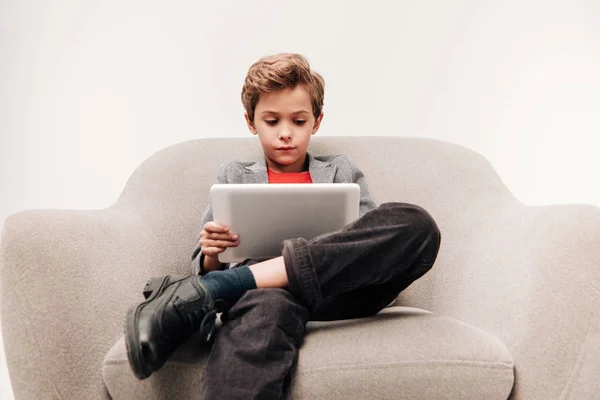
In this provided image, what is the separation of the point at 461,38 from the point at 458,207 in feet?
2.21

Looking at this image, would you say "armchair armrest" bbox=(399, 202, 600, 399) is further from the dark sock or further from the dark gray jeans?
the dark sock

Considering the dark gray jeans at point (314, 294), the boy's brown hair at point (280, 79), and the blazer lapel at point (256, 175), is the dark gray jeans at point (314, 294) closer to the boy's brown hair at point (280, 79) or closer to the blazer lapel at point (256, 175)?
the blazer lapel at point (256, 175)

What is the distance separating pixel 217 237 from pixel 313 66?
0.87 m

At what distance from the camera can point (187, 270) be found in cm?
124

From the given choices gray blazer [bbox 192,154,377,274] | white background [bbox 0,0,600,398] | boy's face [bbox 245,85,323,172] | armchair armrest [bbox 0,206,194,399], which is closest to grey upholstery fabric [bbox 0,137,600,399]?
armchair armrest [bbox 0,206,194,399]

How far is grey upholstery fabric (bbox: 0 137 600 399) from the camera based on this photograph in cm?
81

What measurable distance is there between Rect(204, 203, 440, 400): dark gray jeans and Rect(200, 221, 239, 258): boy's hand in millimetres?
80

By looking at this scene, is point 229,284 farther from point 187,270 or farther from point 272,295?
point 187,270

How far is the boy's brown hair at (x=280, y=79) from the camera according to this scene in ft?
4.12

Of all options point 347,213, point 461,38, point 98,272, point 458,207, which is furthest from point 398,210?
point 461,38

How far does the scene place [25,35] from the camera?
1614 mm

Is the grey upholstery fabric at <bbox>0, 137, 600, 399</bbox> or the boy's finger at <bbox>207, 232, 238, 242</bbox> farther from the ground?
the boy's finger at <bbox>207, 232, 238, 242</bbox>

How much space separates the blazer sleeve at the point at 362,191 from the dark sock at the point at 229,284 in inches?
16.1

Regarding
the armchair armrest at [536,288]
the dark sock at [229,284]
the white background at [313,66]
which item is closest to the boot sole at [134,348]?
the dark sock at [229,284]
